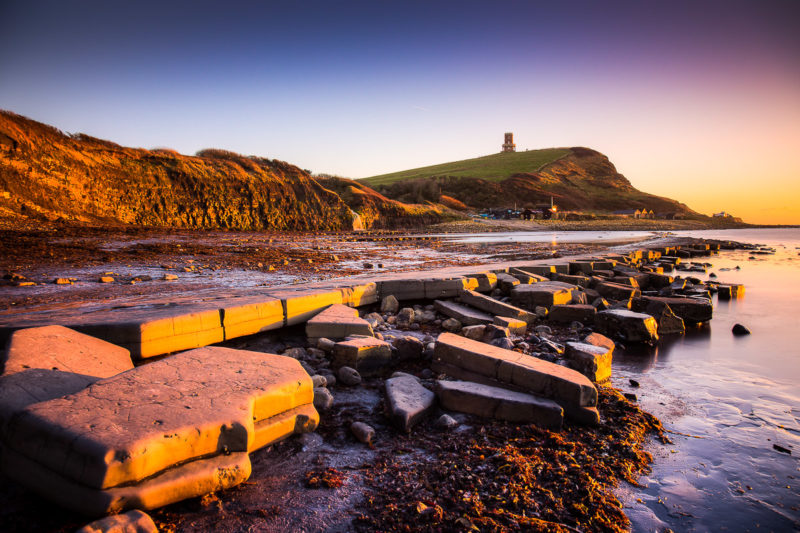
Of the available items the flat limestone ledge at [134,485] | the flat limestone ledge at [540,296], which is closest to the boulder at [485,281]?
the flat limestone ledge at [540,296]

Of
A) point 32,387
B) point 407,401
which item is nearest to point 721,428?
point 407,401

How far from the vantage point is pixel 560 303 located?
6797 mm

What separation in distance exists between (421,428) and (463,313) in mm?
3098

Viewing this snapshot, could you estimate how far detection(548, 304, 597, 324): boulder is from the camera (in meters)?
6.20

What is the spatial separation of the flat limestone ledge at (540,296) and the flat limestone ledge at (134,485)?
5.64 meters

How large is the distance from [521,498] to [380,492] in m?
0.82

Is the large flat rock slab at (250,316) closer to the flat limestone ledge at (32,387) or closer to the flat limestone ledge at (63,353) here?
the flat limestone ledge at (63,353)

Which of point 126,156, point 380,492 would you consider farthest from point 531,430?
point 126,156

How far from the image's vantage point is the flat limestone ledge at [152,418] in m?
1.79

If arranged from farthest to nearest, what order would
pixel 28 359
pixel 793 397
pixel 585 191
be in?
pixel 585 191
pixel 793 397
pixel 28 359

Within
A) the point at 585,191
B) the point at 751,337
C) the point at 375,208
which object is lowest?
the point at 751,337

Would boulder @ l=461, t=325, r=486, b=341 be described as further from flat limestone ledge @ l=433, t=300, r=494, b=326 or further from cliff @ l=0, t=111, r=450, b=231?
cliff @ l=0, t=111, r=450, b=231

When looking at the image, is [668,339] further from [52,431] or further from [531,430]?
[52,431]

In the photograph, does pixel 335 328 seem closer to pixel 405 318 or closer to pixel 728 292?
pixel 405 318
